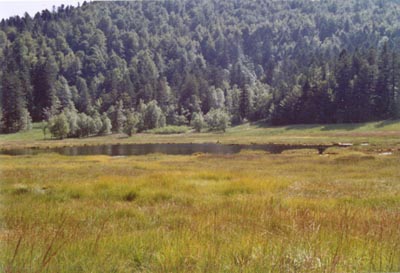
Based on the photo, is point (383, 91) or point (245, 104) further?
point (245, 104)

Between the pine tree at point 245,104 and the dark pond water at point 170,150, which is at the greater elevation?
the pine tree at point 245,104

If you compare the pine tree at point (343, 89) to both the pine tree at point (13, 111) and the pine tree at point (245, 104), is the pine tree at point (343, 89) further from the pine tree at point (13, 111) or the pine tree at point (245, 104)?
the pine tree at point (13, 111)

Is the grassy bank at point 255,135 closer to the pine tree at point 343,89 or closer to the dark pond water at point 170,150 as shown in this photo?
the pine tree at point 343,89

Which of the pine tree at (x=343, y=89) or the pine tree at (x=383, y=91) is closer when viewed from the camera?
the pine tree at (x=383, y=91)

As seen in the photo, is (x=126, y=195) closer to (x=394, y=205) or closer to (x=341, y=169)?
(x=394, y=205)

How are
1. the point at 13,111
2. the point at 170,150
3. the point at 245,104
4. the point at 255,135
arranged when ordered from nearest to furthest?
the point at 170,150 → the point at 255,135 → the point at 13,111 → the point at 245,104

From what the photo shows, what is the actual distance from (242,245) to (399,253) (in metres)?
2.42

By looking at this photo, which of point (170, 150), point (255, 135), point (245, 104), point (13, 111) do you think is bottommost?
point (255, 135)

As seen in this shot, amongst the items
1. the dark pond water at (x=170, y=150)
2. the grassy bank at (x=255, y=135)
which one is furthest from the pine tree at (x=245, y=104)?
the dark pond water at (x=170, y=150)

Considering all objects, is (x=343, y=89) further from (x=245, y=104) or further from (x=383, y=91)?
(x=245, y=104)

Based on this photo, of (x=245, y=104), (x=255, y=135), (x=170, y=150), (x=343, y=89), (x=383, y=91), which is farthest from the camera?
(x=245, y=104)

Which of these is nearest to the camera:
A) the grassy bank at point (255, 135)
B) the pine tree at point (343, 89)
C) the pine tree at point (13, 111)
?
the grassy bank at point (255, 135)

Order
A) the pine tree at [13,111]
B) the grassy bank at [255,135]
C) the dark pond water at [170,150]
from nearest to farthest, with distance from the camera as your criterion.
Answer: the dark pond water at [170,150]
the grassy bank at [255,135]
the pine tree at [13,111]

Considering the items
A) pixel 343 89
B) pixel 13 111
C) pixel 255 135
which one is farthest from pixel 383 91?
pixel 13 111
